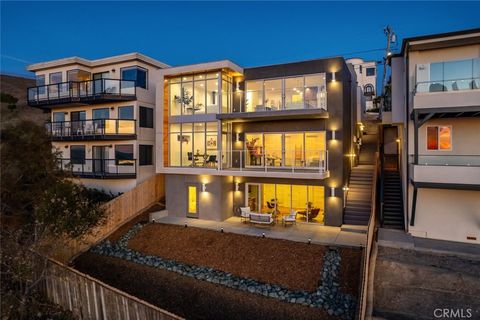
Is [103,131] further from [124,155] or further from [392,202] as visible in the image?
[392,202]

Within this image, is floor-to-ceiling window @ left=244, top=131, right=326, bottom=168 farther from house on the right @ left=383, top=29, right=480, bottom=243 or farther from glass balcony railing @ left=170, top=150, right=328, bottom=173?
house on the right @ left=383, top=29, right=480, bottom=243

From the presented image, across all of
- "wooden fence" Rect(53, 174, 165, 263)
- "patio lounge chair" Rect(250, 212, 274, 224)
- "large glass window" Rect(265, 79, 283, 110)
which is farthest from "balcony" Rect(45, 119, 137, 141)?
"patio lounge chair" Rect(250, 212, 274, 224)

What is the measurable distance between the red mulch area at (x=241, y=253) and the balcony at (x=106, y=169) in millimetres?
5524

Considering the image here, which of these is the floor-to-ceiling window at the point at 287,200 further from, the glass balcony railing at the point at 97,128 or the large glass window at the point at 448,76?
the glass balcony railing at the point at 97,128

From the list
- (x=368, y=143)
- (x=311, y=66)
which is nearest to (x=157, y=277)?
(x=311, y=66)

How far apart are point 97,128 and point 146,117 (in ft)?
10.7

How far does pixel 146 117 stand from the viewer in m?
20.6

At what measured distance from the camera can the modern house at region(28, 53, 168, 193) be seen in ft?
64.0

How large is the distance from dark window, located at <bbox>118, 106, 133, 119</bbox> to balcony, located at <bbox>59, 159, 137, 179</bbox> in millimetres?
3031

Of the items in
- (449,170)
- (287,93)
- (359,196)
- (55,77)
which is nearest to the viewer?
(449,170)

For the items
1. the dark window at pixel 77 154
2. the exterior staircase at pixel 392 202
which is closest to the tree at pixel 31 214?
the dark window at pixel 77 154

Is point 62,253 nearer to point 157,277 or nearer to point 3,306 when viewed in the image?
point 3,306

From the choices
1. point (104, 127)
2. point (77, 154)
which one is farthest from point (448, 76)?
point (77, 154)

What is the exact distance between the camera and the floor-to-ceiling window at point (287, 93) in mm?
15875
